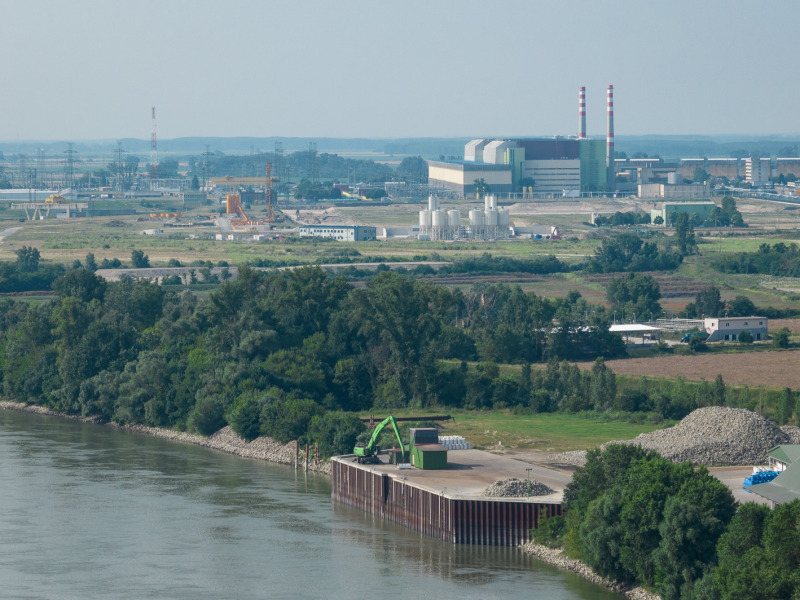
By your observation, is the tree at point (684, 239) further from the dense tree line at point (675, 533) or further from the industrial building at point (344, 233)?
the dense tree line at point (675, 533)

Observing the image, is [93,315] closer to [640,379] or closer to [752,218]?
[640,379]

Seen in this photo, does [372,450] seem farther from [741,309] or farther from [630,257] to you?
[630,257]

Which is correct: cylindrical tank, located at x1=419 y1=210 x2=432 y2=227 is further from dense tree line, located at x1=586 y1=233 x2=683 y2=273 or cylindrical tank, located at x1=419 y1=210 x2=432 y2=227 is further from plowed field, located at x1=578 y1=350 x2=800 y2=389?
plowed field, located at x1=578 y1=350 x2=800 y2=389

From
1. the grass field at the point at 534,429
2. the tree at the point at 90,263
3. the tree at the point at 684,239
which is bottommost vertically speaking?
the grass field at the point at 534,429

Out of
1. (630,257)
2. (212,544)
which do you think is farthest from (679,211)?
(212,544)

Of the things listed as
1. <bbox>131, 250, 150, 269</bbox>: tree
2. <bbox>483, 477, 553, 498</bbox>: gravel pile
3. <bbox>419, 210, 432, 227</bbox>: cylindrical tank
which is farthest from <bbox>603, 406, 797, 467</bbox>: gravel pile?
<bbox>419, 210, 432, 227</bbox>: cylindrical tank

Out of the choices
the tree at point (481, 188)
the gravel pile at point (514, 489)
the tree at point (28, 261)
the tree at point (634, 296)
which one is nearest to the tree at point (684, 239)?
the tree at point (634, 296)

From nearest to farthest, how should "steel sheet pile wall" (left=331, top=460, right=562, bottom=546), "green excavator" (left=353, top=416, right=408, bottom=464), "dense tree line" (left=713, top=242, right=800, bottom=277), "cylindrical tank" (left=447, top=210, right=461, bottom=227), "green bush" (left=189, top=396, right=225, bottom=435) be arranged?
1. "steel sheet pile wall" (left=331, top=460, right=562, bottom=546)
2. "green excavator" (left=353, top=416, right=408, bottom=464)
3. "green bush" (left=189, top=396, right=225, bottom=435)
4. "dense tree line" (left=713, top=242, right=800, bottom=277)
5. "cylindrical tank" (left=447, top=210, right=461, bottom=227)
